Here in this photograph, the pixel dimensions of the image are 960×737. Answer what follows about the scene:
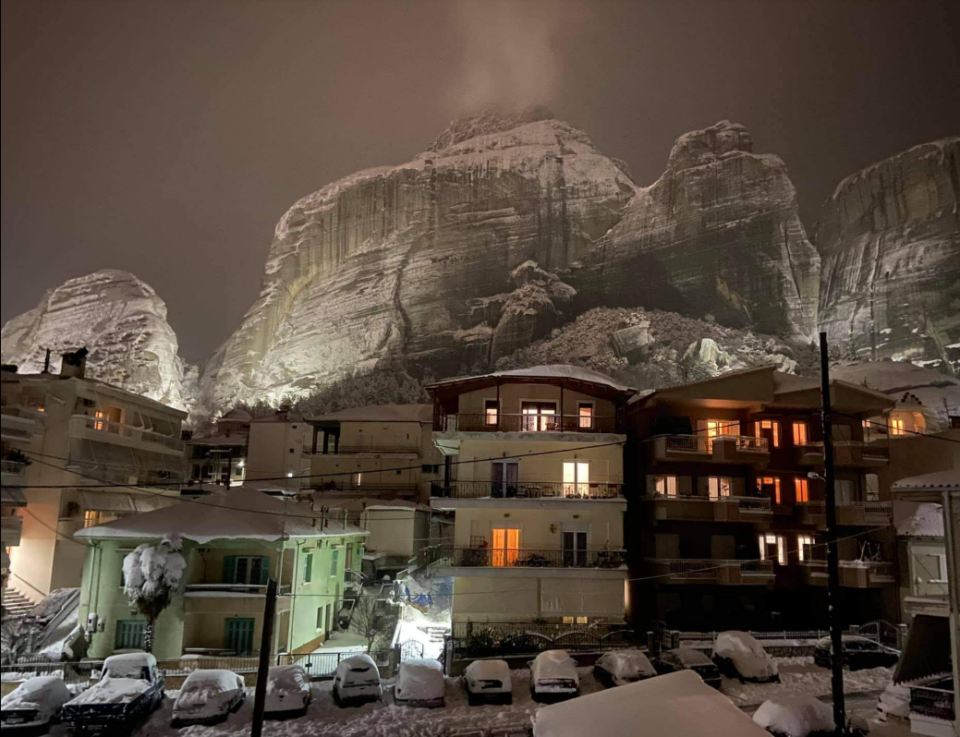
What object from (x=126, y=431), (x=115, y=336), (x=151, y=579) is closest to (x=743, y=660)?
(x=151, y=579)

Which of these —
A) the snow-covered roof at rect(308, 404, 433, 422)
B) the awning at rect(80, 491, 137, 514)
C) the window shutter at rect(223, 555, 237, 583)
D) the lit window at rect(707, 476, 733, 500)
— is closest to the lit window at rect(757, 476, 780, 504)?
the lit window at rect(707, 476, 733, 500)

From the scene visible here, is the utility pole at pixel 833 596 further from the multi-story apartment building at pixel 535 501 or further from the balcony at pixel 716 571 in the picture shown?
the balcony at pixel 716 571

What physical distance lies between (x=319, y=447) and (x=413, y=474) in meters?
5.57

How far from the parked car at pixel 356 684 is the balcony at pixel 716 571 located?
9.60m

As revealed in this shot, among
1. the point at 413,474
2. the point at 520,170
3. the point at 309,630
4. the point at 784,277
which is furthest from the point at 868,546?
the point at 520,170

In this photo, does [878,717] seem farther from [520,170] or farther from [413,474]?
[520,170]

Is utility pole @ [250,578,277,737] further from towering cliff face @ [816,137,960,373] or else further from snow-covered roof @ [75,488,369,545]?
towering cliff face @ [816,137,960,373]

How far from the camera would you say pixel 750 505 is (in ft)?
65.4

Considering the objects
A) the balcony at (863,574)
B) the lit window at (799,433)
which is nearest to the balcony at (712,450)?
the lit window at (799,433)

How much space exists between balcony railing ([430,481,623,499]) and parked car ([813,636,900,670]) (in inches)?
245

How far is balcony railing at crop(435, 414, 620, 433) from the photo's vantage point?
1919 centimetres

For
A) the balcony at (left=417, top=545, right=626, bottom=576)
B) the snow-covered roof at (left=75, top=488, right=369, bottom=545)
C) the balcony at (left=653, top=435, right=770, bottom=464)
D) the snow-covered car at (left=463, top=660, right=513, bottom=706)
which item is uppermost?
the balcony at (left=653, top=435, right=770, bottom=464)

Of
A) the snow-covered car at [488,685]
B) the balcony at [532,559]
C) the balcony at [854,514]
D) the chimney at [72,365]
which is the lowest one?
the snow-covered car at [488,685]

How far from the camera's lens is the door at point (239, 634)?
50.4ft
